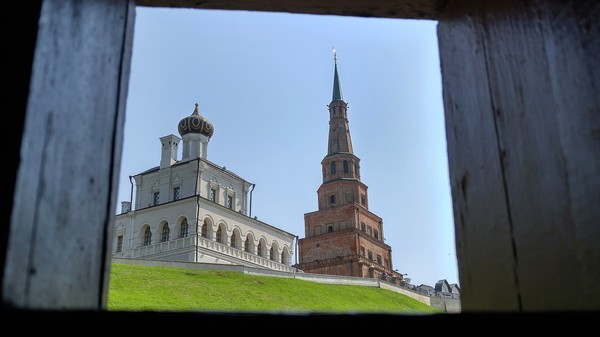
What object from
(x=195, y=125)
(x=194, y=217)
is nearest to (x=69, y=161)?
(x=194, y=217)

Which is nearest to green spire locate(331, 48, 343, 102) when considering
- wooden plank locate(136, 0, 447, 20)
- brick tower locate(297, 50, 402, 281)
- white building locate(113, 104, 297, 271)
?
brick tower locate(297, 50, 402, 281)

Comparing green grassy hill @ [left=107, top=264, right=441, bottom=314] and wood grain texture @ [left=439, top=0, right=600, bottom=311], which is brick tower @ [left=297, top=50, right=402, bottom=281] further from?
wood grain texture @ [left=439, top=0, right=600, bottom=311]

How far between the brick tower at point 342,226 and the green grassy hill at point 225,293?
665 inches

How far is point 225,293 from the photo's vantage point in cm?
2741

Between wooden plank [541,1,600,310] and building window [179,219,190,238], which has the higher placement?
building window [179,219,190,238]

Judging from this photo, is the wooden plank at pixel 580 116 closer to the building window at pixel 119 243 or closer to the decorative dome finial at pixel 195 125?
the building window at pixel 119 243

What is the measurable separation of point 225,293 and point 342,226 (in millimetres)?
30829

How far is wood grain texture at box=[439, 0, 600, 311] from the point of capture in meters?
1.32

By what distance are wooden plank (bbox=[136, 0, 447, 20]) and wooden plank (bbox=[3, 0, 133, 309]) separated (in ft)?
1.41

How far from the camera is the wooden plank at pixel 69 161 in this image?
106 cm

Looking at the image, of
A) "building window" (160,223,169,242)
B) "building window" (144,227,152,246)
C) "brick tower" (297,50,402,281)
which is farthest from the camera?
"brick tower" (297,50,402,281)

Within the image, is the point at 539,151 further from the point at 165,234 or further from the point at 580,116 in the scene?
the point at 165,234

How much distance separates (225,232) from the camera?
40.2 metres

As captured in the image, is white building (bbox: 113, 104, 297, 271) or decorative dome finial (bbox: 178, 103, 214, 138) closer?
white building (bbox: 113, 104, 297, 271)
